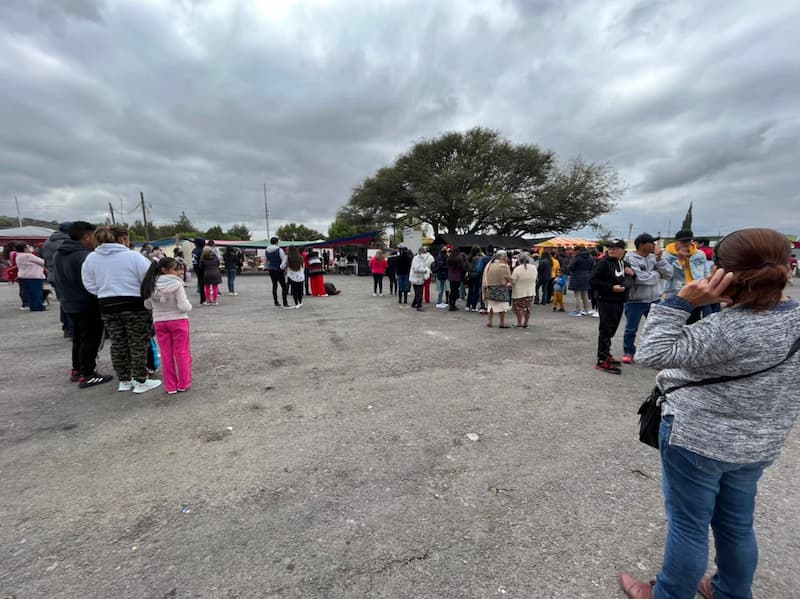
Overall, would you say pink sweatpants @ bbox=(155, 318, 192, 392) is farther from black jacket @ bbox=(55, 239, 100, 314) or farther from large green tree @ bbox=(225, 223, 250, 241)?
large green tree @ bbox=(225, 223, 250, 241)

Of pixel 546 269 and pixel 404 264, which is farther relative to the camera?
pixel 546 269

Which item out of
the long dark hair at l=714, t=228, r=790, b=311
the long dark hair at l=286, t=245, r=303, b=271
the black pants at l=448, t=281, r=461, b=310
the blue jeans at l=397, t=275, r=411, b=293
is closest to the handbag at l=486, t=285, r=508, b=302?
the black pants at l=448, t=281, r=461, b=310

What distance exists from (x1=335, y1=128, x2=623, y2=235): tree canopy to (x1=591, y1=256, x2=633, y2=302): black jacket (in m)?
23.9

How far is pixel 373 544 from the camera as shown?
1970 mm

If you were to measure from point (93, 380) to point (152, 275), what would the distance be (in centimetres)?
170

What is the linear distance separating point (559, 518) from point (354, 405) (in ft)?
7.00

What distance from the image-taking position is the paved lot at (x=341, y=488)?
5.88 feet

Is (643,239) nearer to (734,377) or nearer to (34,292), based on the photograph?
(734,377)

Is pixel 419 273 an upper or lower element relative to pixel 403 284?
upper

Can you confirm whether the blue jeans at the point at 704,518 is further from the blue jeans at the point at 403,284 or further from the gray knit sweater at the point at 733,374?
the blue jeans at the point at 403,284

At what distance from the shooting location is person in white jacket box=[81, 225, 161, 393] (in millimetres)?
3809

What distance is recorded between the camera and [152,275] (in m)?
3.75

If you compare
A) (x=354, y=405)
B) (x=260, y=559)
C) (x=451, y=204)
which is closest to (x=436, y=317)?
(x=354, y=405)

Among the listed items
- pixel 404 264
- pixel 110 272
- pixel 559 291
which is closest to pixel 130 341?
pixel 110 272
